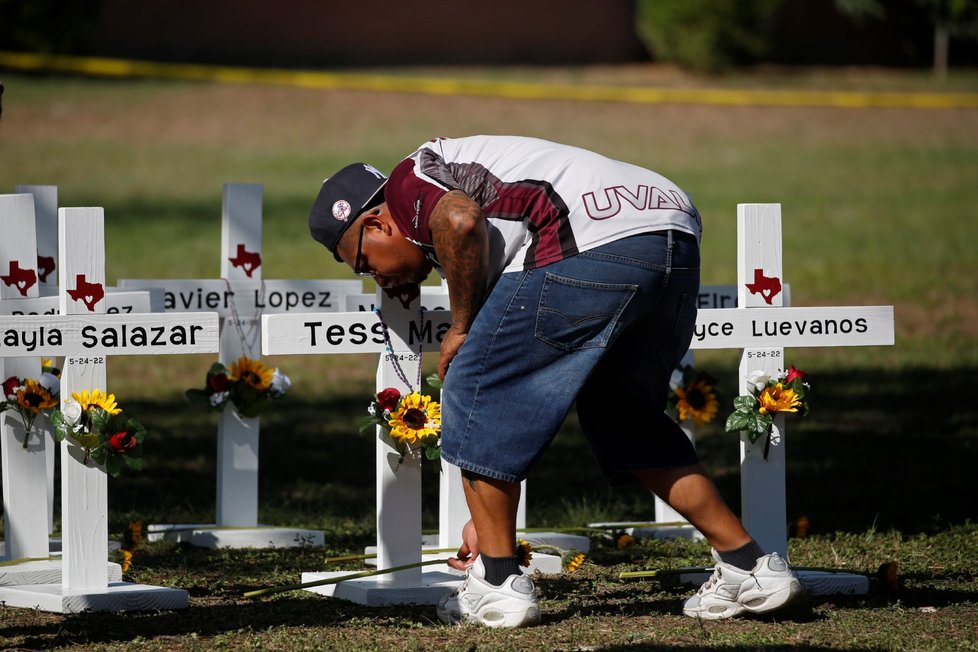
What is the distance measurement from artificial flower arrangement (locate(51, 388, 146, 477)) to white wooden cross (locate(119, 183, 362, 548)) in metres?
1.19

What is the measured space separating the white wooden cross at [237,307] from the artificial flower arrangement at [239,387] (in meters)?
0.05

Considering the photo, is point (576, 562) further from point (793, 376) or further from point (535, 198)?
point (535, 198)

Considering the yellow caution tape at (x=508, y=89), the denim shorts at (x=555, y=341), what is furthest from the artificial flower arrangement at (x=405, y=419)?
the yellow caution tape at (x=508, y=89)

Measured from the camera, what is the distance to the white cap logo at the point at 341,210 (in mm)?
3926

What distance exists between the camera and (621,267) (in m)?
3.71

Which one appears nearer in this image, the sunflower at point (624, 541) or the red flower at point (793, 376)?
the red flower at point (793, 376)

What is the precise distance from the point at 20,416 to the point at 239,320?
105 cm

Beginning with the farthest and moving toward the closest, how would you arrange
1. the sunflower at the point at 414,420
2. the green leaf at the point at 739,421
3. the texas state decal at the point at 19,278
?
1. the texas state decal at the point at 19,278
2. the green leaf at the point at 739,421
3. the sunflower at the point at 414,420

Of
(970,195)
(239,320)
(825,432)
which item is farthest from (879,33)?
(239,320)

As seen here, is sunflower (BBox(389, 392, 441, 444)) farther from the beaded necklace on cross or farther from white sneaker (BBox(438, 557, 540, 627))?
white sneaker (BBox(438, 557, 540, 627))

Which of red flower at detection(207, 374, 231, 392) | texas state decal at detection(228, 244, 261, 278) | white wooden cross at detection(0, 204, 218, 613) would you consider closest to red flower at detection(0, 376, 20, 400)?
white wooden cross at detection(0, 204, 218, 613)

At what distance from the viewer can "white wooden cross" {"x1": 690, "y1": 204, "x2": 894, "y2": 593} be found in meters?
4.50

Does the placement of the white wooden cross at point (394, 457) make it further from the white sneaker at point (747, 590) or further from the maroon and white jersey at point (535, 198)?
the white sneaker at point (747, 590)

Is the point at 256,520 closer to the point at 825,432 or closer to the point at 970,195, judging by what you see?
the point at 825,432
